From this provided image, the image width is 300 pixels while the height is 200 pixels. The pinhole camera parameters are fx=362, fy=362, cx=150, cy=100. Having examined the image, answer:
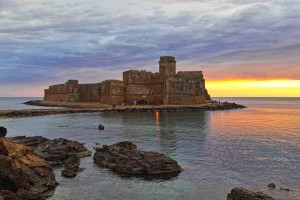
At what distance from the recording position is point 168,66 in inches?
3499

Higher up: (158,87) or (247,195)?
(158,87)

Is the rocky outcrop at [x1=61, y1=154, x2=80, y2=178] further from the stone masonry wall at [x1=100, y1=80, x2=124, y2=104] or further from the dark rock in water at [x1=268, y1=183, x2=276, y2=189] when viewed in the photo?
the stone masonry wall at [x1=100, y1=80, x2=124, y2=104]

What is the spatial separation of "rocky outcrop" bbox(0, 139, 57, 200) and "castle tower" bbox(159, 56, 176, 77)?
68738mm

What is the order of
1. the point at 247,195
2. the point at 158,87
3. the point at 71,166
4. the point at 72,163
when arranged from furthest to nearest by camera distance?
1. the point at 158,87
2. the point at 72,163
3. the point at 71,166
4. the point at 247,195

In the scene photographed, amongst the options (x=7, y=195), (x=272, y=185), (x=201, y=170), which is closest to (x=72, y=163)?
(x=201, y=170)

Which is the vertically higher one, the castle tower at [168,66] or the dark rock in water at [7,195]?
the castle tower at [168,66]

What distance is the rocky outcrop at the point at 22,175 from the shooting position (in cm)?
1634

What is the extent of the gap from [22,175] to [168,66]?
73.0m

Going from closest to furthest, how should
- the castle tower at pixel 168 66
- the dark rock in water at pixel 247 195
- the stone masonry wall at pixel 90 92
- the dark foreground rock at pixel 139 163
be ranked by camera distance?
the dark rock in water at pixel 247 195 < the dark foreground rock at pixel 139 163 < the castle tower at pixel 168 66 < the stone masonry wall at pixel 90 92

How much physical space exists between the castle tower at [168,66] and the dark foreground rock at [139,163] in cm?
6456

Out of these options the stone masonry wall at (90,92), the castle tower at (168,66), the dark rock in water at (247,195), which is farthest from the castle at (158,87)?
the dark rock in water at (247,195)

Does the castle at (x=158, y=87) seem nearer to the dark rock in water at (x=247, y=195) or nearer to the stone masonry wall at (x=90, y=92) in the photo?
the stone masonry wall at (x=90, y=92)

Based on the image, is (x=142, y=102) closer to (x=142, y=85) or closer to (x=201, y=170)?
(x=142, y=85)

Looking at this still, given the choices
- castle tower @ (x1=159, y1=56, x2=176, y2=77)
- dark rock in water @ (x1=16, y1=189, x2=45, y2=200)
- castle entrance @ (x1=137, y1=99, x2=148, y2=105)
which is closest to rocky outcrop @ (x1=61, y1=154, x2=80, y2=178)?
dark rock in water @ (x1=16, y1=189, x2=45, y2=200)
